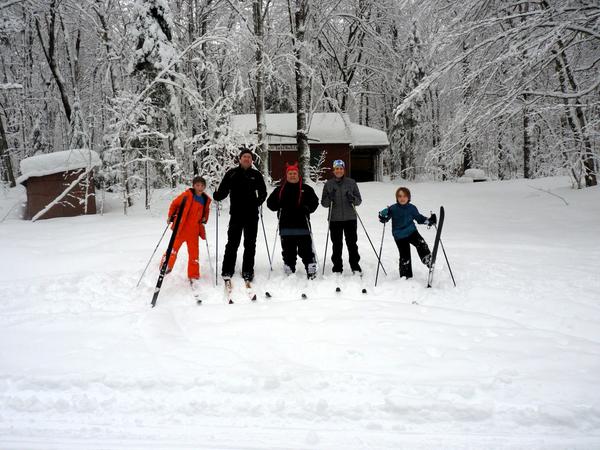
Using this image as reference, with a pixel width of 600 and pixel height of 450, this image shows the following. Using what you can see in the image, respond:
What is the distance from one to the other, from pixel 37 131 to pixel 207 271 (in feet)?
62.6

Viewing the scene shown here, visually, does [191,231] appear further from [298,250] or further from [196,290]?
[298,250]

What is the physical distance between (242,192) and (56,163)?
935 centimetres

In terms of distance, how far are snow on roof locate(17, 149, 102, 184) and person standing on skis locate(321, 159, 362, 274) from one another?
8838 millimetres

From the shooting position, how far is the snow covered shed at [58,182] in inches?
456

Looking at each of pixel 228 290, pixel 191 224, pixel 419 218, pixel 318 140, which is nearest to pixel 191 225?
pixel 191 224

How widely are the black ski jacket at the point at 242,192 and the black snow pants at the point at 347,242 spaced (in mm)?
1293

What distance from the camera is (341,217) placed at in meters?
6.00

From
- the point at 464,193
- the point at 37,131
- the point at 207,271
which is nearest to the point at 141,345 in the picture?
the point at 207,271

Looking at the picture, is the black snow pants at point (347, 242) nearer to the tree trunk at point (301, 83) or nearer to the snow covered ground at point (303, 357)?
the snow covered ground at point (303, 357)

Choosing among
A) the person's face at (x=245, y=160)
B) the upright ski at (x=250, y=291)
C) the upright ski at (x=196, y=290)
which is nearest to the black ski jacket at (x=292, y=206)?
the person's face at (x=245, y=160)

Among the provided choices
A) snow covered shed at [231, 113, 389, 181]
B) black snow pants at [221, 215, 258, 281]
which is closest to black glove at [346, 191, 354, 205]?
black snow pants at [221, 215, 258, 281]

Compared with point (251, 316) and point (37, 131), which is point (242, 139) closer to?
point (251, 316)

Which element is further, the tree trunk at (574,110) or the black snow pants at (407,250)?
the tree trunk at (574,110)

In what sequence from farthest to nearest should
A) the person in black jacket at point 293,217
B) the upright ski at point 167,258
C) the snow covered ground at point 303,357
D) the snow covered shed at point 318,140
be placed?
1. the snow covered shed at point 318,140
2. the person in black jacket at point 293,217
3. the upright ski at point 167,258
4. the snow covered ground at point 303,357
